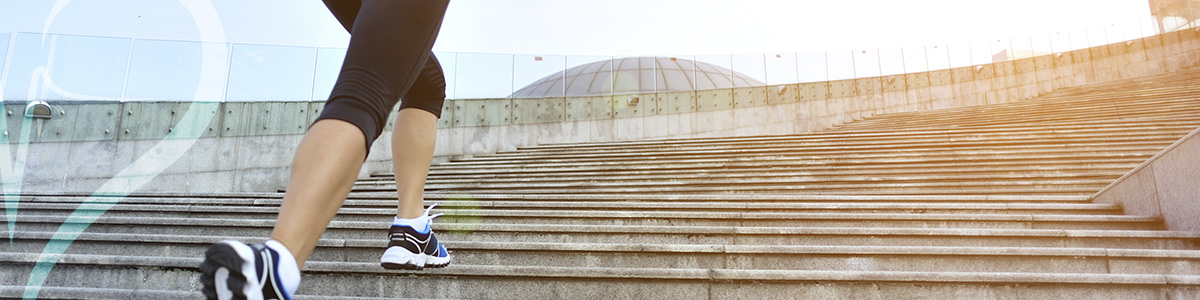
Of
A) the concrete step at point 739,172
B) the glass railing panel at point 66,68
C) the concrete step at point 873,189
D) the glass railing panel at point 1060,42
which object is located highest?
the glass railing panel at point 1060,42

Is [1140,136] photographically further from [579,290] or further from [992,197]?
[579,290]

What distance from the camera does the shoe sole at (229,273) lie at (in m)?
0.92

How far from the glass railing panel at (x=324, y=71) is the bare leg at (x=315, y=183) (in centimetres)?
1052

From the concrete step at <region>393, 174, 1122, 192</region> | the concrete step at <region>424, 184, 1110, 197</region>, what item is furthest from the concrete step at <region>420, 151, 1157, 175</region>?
the concrete step at <region>424, 184, 1110, 197</region>

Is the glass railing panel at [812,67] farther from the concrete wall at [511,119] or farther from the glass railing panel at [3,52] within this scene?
the glass railing panel at [3,52]

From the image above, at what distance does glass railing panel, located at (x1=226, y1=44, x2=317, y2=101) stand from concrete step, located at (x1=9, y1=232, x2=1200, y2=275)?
23.3 ft

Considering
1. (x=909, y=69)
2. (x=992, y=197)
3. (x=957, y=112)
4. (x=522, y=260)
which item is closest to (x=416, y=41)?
(x=522, y=260)

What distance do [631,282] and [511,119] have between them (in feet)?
34.5

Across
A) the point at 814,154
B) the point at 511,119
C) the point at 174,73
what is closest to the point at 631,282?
the point at 814,154

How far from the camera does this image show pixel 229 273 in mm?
930

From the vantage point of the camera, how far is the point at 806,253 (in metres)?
3.23

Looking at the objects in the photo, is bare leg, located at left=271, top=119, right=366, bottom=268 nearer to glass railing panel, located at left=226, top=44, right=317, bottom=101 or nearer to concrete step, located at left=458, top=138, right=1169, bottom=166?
concrete step, located at left=458, top=138, right=1169, bottom=166

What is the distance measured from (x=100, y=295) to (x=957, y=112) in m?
14.8

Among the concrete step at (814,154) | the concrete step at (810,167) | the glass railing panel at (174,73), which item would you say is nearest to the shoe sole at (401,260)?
the concrete step at (810,167)
